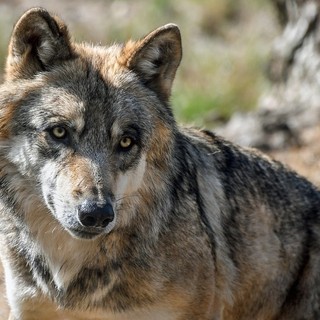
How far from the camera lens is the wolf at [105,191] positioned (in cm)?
552

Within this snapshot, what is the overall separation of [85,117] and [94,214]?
61cm

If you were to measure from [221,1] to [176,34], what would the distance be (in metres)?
14.7

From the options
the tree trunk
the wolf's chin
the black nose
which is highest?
the black nose

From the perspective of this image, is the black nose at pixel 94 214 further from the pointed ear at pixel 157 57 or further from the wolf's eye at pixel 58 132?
the pointed ear at pixel 157 57

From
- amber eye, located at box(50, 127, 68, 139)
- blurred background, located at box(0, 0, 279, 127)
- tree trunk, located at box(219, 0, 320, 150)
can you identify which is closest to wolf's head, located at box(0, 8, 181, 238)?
amber eye, located at box(50, 127, 68, 139)

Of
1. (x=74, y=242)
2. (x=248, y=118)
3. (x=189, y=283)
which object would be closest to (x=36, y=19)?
(x=74, y=242)

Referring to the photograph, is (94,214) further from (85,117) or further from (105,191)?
(85,117)

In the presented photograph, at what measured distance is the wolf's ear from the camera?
18.7 feet

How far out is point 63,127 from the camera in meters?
5.54

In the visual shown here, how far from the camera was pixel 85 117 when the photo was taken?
5.52 meters

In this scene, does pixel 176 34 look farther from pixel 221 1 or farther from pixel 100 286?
pixel 221 1

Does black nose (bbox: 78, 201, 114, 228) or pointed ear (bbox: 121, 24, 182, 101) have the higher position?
pointed ear (bbox: 121, 24, 182, 101)

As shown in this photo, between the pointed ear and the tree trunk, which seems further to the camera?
the tree trunk

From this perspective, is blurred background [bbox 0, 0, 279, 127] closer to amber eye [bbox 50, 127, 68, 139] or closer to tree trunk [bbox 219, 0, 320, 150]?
tree trunk [bbox 219, 0, 320, 150]
